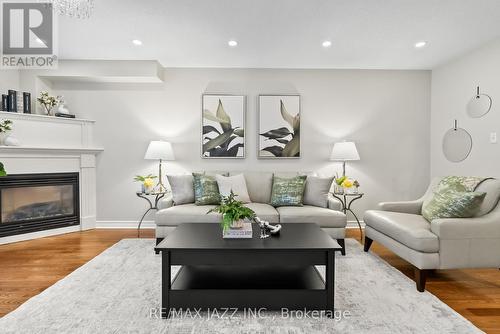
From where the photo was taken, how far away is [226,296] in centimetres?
194

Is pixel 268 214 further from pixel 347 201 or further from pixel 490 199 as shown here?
pixel 490 199

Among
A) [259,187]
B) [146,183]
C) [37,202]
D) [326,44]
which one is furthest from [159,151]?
[326,44]

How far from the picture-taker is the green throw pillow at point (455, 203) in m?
2.42

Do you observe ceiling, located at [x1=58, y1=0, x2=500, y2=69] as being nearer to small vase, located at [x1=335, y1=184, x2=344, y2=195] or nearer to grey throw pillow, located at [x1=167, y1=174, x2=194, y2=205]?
grey throw pillow, located at [x1=167, y1=174, x2=194, y2=205]

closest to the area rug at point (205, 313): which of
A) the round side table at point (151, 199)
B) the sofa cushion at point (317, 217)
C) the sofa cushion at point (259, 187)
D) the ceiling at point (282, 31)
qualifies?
the sofa cushion at point (317, 217)

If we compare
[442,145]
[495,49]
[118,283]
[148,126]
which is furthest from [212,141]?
[495,49]

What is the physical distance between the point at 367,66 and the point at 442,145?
1.61 metres

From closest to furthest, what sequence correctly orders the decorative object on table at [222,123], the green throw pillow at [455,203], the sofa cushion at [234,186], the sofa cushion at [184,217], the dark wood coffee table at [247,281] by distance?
1. the dark wood coffee table at [247,281]
2. the green throw pillow at [455,203]
3. the sofa cushion at [184,217]
4. the sofa cushion at [234,186]
5. the decorative object on table at [222,123]

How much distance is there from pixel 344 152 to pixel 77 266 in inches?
139

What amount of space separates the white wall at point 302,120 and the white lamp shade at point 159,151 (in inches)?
13.8

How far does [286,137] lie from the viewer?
14.4 ft

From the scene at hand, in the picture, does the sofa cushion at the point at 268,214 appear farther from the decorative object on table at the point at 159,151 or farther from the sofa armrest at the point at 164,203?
the decorative object on table at the point at 159,151

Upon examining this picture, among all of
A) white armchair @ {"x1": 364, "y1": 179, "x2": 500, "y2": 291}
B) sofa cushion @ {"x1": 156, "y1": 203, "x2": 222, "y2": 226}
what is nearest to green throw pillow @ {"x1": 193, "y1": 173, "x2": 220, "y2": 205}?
sofa cushion @ {"x1": 156, "y1": 203, "x2": 222, "y2": 226}

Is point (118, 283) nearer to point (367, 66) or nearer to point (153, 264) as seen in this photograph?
point (153, 264)
